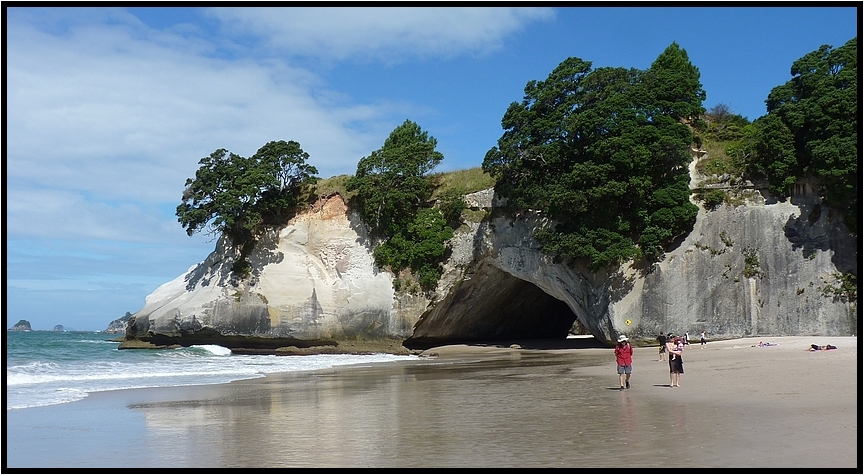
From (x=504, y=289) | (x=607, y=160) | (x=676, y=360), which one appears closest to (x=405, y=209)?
(x=504, y=289)

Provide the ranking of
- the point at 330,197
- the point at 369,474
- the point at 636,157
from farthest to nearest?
the point at 330,197
the point at 636,157
the point at 369,474

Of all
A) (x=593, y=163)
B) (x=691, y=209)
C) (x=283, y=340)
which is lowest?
(x=283, y=340)

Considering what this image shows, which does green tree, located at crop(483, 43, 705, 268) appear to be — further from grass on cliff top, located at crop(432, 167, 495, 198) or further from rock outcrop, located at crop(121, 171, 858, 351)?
grass on cliff top, located at crop(432, 167, 495, 198)

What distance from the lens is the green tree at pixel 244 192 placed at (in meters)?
37.9

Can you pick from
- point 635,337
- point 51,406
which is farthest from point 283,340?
point 51,406

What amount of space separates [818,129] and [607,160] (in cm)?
781

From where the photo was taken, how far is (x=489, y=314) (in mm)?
40688

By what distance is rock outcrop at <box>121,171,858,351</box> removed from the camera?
88.7ft

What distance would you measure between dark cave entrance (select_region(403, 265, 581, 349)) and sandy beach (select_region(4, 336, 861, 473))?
65.8 feet

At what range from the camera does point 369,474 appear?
6.70 m

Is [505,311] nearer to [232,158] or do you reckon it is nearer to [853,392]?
[232,158]

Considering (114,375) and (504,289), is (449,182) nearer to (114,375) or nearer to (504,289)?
(504,289)

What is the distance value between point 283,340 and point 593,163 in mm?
18637

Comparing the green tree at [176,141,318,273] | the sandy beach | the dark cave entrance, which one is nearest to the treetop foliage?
the green tree at [176,141,318,273]
